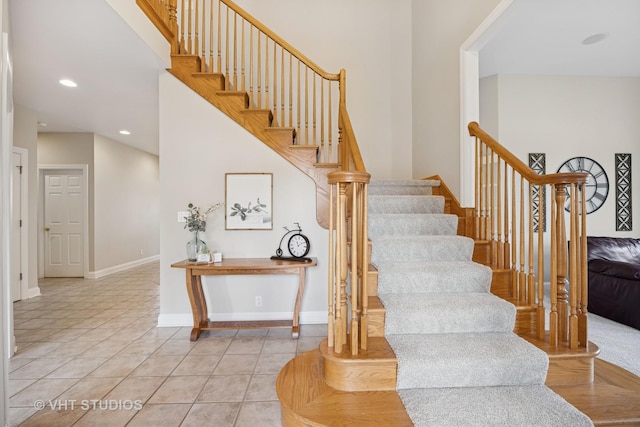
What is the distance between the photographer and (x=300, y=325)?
131 inches

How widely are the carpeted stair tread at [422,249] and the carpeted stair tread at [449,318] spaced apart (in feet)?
1.75

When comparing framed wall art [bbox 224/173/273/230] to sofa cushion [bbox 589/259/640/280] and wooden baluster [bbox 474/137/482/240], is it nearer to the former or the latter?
wooden baluster [bbox 474/137/482/240]

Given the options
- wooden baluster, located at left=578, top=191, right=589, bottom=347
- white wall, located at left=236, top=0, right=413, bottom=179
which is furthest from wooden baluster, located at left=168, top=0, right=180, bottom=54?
wooden baluster, located at left=578, top=191, right=589, bottom=347

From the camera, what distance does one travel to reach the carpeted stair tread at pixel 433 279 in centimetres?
219

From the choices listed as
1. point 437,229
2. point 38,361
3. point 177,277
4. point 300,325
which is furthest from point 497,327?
point 38,361

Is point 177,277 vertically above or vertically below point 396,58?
below

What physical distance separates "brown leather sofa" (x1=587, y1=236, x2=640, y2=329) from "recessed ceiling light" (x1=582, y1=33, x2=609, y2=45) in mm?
2486

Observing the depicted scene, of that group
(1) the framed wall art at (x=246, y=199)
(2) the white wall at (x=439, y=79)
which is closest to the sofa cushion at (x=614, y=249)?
(2) the white wall at (x=439, y=79)

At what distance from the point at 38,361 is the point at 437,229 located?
142 inches

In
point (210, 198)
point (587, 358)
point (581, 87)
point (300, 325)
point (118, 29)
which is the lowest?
point (300, 325)

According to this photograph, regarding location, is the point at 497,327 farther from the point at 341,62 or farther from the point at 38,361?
the point at 341,62

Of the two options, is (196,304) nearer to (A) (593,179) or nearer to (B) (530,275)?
(B) (530,275)

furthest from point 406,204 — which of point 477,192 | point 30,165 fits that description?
point 30,165

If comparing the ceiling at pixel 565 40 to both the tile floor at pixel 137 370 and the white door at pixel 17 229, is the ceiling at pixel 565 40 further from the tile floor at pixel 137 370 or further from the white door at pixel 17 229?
the white door at pixel 17 229
